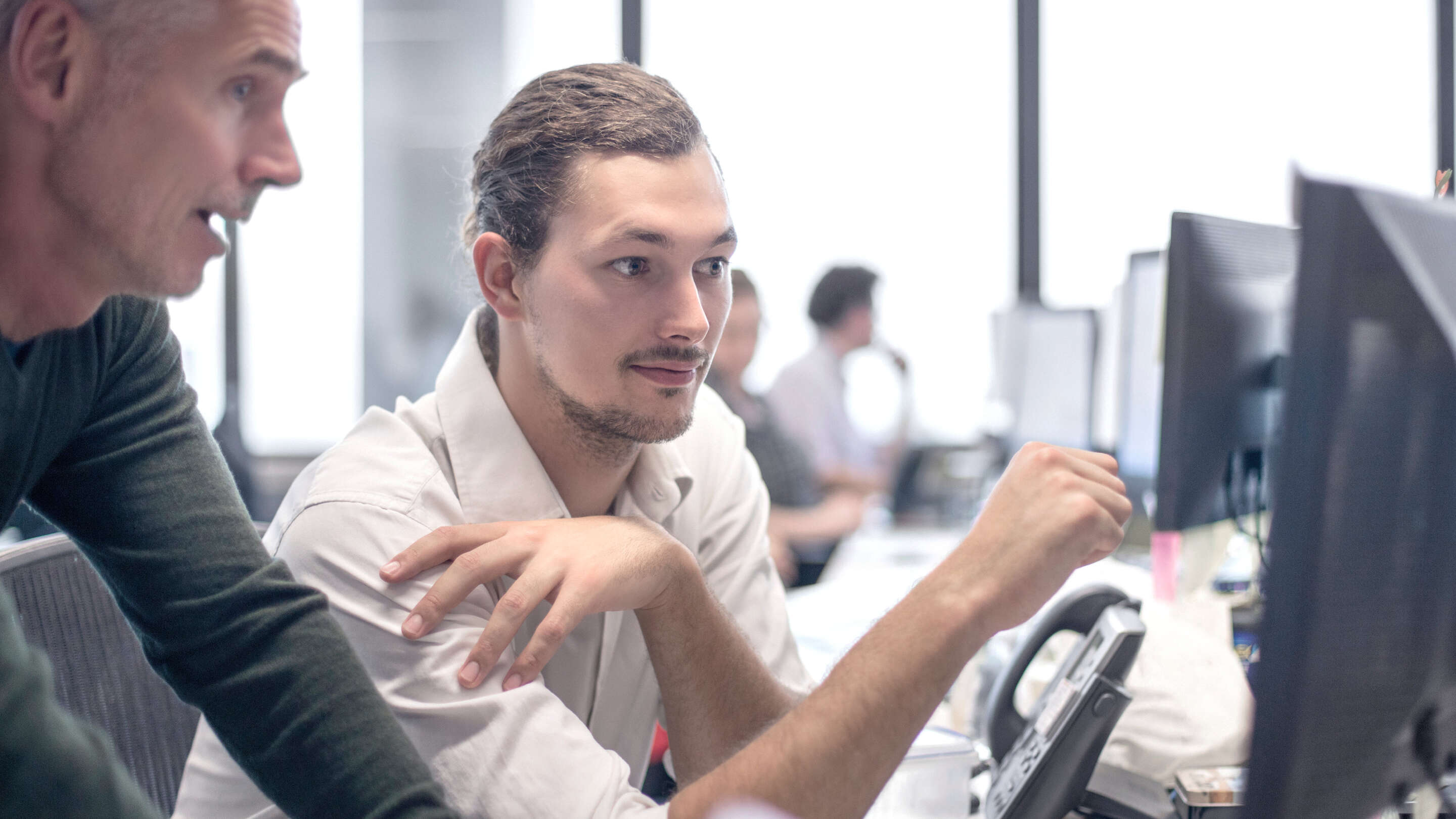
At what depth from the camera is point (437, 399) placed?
1.10 m

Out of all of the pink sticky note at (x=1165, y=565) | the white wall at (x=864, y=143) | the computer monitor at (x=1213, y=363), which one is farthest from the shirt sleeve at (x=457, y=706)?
the white wall at (x=864, y=143)

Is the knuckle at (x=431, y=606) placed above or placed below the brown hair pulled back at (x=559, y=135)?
below

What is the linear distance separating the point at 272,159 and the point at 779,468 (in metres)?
2.37

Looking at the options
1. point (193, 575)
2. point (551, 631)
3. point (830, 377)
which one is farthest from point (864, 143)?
point (193, 575)

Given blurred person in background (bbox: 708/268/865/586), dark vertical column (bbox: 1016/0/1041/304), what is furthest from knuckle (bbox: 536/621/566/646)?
dark vertical column (bbox: 1016/0/1041/304)

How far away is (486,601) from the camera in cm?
94

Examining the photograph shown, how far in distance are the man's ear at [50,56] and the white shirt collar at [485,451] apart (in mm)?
504

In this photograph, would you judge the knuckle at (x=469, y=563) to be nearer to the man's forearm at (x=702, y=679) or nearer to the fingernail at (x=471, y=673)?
the fingernail at (x=471, y=673)

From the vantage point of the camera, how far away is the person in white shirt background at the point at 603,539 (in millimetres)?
817

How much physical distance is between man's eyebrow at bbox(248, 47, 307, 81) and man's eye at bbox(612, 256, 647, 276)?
42 centimetres

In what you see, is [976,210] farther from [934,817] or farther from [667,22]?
[934,817]

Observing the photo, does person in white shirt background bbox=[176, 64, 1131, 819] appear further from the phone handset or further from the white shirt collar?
the phone handset

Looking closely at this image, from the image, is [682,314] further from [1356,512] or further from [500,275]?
[1356,512]

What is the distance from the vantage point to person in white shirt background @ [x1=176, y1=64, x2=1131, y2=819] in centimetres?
82
